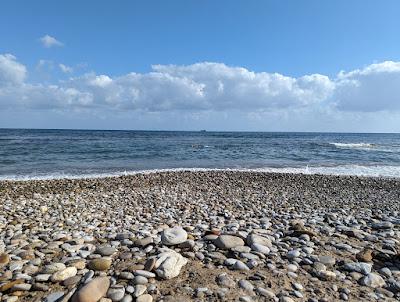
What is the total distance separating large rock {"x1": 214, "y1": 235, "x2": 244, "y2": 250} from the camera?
4477 millimetres

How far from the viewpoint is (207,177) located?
1466 cm

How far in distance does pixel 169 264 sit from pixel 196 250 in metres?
0.77

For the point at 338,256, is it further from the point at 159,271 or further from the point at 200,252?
the point at 159,271

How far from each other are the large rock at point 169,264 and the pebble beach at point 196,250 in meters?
0.02

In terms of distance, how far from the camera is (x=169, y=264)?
3.70 meters

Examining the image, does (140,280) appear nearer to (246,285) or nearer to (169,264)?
(169,264)

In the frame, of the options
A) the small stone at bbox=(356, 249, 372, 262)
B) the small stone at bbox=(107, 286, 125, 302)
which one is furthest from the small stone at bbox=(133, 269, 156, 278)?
the small stone at bbox=(356, 249, 372, 262)

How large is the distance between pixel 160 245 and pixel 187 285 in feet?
4.10

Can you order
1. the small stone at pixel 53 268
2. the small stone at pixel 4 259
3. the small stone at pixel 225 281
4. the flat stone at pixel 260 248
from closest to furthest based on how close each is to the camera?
the small stone at pixel 225 281
the small stone at pixel 53 268
the small stone at pixel 4 259
the flat stone at pixel 260 248

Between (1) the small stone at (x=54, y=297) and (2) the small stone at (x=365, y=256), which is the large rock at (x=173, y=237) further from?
(2) the small stone at (x=365, y=256)

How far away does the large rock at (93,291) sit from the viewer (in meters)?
3.00

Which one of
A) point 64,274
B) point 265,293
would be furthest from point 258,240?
point 64,274

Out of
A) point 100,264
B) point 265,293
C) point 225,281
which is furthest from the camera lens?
point 100,264

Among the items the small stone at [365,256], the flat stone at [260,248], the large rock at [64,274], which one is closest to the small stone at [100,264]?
the large rock at [64,274]
